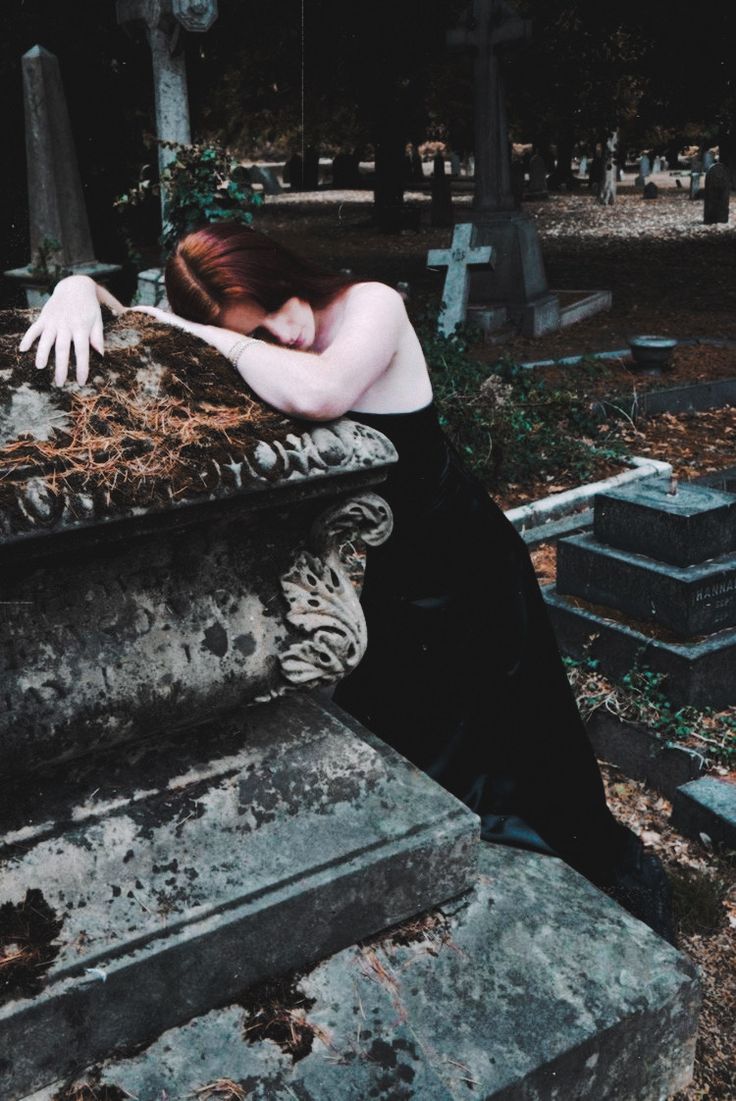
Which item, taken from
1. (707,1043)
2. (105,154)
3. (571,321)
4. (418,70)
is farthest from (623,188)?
(707,1043)

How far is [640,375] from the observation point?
882 cm

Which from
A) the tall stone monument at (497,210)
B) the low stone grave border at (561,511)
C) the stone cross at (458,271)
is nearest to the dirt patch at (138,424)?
the low stone grave border at (561,511)

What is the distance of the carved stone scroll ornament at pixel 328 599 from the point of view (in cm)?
204

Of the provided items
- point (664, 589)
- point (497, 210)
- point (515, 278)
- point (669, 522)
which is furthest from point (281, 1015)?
point (497, 210)

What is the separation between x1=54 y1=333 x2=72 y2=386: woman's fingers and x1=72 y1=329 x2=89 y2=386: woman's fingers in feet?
0.06

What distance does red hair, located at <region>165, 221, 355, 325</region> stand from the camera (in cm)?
212

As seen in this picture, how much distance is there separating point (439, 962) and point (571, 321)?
10213 mm

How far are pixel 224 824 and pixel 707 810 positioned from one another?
79.7 inches

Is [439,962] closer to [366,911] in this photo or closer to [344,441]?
[366,911]

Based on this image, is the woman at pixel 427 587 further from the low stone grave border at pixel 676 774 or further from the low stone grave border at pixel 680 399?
the low stone grave border at pixel 680 399

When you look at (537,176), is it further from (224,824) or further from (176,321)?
(224,824)

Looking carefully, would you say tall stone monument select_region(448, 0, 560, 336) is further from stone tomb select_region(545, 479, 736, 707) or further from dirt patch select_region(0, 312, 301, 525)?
dirt patch select_region(0, 312, 301, 525)

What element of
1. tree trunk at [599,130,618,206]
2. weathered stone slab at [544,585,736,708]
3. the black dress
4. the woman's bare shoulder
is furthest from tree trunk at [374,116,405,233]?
the woman's bare shoulder

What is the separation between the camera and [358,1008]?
1.79 meters
